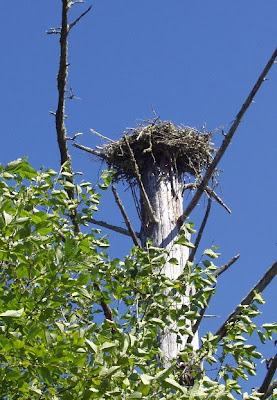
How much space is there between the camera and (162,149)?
8.50 meters

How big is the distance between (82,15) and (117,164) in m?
3.10

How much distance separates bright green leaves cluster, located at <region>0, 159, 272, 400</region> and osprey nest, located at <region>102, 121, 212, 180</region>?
3232 millimetres

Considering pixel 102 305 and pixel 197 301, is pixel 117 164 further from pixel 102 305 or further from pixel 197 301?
pixel 197 301

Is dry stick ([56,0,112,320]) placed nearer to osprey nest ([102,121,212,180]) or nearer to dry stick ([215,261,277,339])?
dry stick ([215,261,277,339])

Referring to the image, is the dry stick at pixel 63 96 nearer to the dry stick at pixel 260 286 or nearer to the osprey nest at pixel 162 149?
the dry stick at pixel 260 286

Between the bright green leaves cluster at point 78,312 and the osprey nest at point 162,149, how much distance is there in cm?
323

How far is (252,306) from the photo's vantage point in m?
5.24

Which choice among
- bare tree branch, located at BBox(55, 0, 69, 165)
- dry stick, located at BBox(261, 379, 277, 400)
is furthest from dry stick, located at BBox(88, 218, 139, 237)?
dry stick, located at BBox(261, 379, 277, 400)

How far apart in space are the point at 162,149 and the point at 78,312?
3783mm

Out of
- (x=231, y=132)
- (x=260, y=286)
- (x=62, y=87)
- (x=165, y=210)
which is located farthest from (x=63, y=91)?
(x=260, y=286)

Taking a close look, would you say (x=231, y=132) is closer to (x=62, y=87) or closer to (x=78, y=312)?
(x=62, y=87)

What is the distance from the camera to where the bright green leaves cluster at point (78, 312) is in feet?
12.2

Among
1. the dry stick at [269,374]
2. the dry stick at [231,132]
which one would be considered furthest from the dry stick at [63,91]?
the dry stick at [269,374]

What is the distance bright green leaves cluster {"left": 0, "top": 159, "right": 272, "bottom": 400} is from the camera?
146 inches
